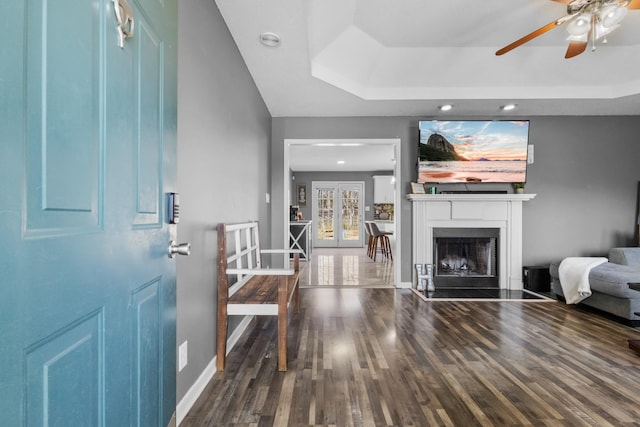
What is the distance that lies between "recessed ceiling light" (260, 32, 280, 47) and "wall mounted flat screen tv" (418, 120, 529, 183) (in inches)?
92.8

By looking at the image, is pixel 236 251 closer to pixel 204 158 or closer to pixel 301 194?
pixel 204 158

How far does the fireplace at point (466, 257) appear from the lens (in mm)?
4207

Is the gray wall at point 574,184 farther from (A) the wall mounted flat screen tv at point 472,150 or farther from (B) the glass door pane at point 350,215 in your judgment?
(B) the glass door pane at point 350,215

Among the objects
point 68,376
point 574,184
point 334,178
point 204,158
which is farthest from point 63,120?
point 334,178

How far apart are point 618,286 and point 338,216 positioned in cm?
720

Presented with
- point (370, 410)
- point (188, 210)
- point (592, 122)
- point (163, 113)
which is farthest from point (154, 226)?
point (592, 122)

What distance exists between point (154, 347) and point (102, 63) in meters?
0.82

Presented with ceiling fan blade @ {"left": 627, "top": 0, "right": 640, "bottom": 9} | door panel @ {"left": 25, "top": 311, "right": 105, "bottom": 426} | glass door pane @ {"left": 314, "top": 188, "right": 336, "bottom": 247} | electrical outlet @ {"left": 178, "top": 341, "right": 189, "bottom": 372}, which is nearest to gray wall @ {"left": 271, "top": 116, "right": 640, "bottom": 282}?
ceiling fan blade @ {"left": 627, "top": 0, "right": 640, "bottom": 9}

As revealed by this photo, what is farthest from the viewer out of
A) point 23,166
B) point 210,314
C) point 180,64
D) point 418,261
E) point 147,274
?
point 418,261

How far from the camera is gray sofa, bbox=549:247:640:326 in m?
2.83

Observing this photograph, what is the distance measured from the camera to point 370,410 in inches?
62.3

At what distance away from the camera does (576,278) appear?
3.37m

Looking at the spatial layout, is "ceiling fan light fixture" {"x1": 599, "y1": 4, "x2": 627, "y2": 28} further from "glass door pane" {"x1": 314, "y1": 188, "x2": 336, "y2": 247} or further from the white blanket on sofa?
"glass door pane" {"x1": 314, "y1": 188, "x2": 336, "y2": 247}

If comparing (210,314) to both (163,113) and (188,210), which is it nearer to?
(188,210)
